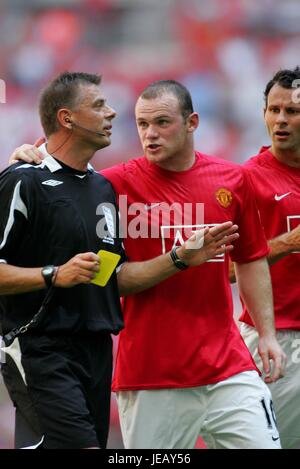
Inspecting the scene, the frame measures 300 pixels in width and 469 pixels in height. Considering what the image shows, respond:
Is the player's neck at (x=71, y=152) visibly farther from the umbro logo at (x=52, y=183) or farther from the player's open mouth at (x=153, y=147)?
the player's open mouth at (x=153, y=147)

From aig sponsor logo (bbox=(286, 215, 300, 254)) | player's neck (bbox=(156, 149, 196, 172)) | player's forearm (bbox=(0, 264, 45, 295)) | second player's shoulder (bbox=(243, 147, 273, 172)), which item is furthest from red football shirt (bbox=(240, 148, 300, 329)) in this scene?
player's forearm (bbox=(0, 264, 45, 295))

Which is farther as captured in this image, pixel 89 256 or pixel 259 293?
pixel 259 293

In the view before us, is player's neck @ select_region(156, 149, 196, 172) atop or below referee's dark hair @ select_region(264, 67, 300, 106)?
below

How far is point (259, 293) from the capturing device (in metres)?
4.92

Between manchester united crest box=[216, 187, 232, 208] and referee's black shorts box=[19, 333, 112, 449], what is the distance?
95 cm

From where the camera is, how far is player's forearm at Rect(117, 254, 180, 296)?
177 inches

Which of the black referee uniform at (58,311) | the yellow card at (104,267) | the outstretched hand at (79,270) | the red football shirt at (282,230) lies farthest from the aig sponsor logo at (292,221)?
the outstretched hand at (79,270)

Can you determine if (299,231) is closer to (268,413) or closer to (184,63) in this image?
(268,413)

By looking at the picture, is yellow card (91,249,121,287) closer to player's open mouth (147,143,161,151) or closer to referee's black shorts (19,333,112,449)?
referee's black shorts (19,333,112,449)

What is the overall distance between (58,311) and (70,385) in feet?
1.11

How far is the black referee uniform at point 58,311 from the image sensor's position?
4.09 metres

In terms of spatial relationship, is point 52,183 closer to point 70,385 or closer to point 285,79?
point 70,385

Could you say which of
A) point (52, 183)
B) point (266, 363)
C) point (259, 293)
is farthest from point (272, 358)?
point (52, 183)

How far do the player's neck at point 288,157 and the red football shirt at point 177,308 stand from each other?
0.82 meters
